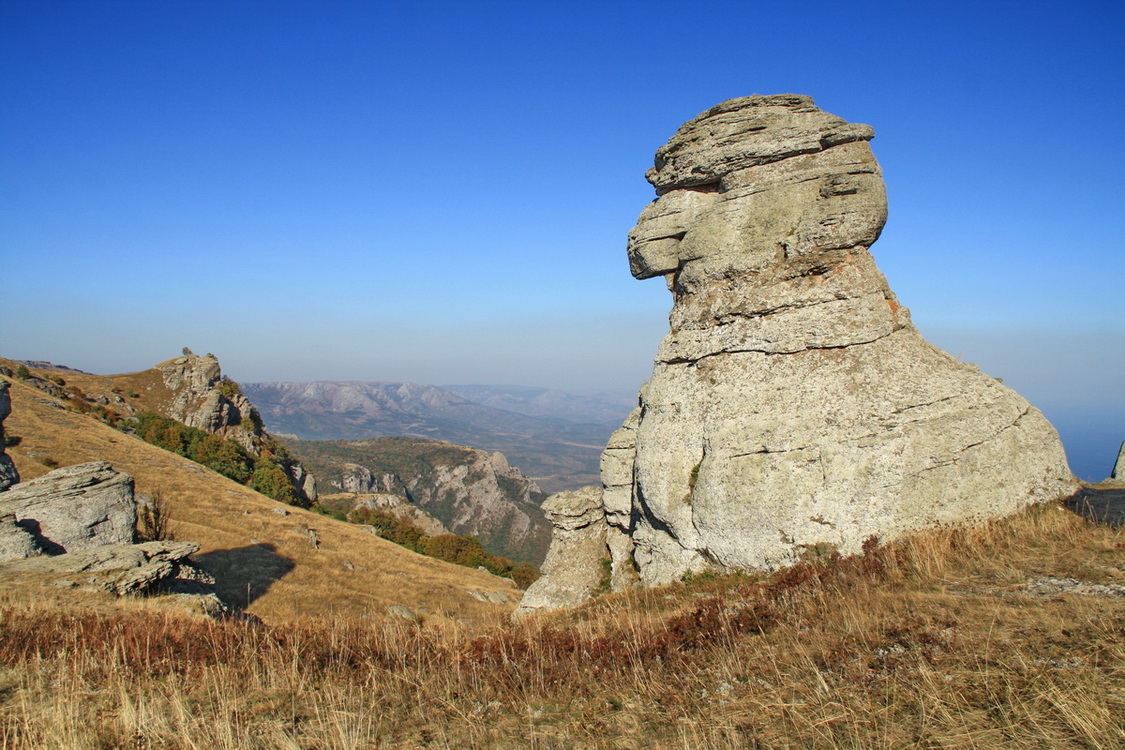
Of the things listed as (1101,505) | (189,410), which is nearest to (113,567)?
(1101,505)

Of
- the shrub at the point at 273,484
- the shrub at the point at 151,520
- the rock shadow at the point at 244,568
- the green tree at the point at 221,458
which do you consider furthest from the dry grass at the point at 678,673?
the green tree at the point at 221,458

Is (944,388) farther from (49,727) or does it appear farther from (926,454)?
(49,727)

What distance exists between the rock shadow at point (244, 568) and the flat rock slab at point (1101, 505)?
101ft

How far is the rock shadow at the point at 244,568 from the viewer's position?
28.3m

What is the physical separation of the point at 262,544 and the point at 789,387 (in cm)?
3556

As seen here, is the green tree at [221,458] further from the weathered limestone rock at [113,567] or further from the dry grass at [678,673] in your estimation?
the dry grass at [678,673]

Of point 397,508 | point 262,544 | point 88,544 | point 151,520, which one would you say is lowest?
point 397,508

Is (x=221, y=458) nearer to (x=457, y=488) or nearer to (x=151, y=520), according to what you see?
(x=151, y=520)

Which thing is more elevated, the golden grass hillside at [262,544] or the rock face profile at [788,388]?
the rock face profile at [788,388]

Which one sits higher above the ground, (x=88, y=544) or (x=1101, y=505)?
(x=1101, y=505)

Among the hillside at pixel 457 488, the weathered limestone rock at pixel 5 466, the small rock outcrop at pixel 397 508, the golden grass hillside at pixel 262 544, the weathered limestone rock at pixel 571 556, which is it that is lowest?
the hillside at pixel 457 488

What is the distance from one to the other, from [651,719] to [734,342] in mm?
11237

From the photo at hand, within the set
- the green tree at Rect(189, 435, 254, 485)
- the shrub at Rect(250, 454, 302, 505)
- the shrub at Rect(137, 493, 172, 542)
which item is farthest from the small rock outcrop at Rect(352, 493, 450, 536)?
the shrub at Rect(137, 493, 172, 542)

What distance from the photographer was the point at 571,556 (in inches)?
801
